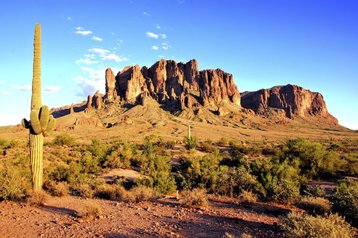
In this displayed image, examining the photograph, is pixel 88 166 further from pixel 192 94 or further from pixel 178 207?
pixel 192 94

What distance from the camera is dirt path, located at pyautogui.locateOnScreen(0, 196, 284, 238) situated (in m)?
7.56

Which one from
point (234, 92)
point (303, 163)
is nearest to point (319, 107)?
point (234, 92)

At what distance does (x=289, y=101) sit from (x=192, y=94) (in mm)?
51364

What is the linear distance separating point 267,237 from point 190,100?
104 metres

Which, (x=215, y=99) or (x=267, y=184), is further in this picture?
(x=215, y=99)

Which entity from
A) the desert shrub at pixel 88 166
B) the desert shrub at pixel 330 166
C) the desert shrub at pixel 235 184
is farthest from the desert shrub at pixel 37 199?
the desert shrub at pixel 330 166

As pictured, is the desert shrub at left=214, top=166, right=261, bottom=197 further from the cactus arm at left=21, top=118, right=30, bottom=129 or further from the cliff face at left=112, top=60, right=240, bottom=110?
the cliff face at left=112, top=60, right=240, bottom=110

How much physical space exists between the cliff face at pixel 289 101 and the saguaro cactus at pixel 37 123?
12823 centimetres

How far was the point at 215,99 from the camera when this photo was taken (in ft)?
402

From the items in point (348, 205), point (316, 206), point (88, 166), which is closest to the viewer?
point (348, 205)

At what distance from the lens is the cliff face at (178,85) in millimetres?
115500

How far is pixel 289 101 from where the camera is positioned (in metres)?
142

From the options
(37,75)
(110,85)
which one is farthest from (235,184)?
(110,85)

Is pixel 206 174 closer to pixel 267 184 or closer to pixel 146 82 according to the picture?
pixel 267 184
